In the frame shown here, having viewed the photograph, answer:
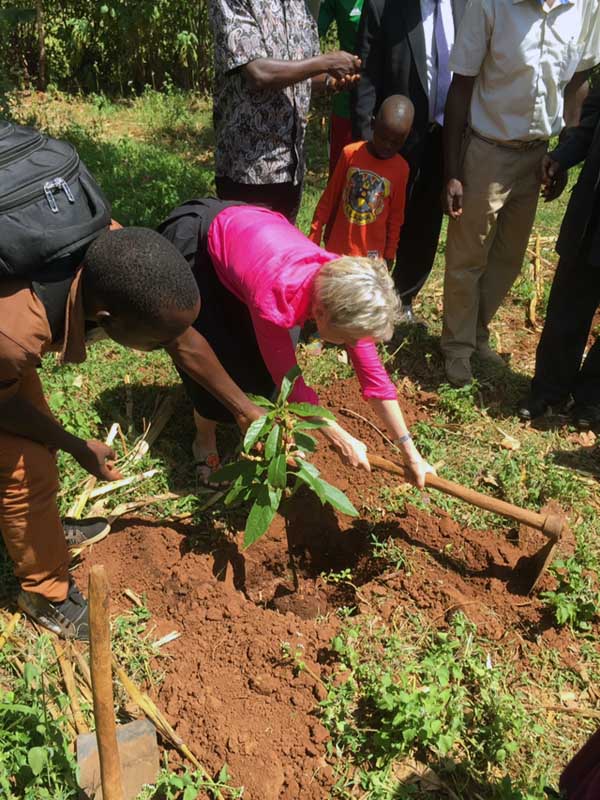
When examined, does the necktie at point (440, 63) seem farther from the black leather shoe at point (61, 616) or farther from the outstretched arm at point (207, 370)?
the black leather shoe at point (61, 616)

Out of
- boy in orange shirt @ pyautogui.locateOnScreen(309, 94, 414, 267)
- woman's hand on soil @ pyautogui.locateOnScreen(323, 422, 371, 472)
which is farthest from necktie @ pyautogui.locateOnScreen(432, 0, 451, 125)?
woman's hand on soil @ pyautogui.locateOnScreen(323, 422, 371, 472)

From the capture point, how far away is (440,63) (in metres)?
3.94

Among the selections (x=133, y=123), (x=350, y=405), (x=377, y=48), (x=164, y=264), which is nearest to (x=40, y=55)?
(x=133, y=123)

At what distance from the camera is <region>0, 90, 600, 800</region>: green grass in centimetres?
228

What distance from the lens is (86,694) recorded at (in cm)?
248

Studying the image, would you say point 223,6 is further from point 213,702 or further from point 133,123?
point 133,123

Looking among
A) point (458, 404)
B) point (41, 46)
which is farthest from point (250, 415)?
point (41, 46)

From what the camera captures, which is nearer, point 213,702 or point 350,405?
point 213,702

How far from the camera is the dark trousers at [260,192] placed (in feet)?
12.8

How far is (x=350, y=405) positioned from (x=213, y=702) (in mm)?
1883

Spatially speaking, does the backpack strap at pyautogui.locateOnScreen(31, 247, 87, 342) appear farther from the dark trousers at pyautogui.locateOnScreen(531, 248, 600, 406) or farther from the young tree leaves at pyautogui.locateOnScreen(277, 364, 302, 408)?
the dark trousers at pyautogui.locateOnScreen(531, 248, 600, 406)

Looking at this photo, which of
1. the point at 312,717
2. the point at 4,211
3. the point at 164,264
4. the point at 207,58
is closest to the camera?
the point at 4,211

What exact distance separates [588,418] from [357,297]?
2220 mm

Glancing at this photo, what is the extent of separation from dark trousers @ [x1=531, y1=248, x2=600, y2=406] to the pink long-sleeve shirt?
4.89 feet
